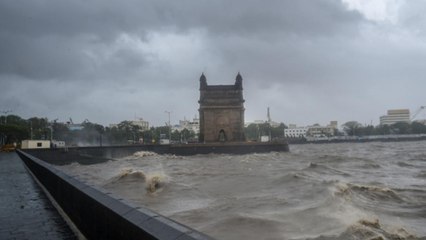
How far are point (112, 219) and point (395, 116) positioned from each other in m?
195

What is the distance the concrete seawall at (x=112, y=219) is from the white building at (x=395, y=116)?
189400 mm

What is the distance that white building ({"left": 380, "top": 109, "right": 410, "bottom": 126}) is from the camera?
180m

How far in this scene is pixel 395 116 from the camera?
600ft

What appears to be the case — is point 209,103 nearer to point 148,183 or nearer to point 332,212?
point 148,183

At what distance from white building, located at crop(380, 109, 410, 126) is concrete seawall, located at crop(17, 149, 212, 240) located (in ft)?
621

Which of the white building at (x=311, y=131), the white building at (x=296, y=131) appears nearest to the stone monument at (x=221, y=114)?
the white building at (x=296, y=131)

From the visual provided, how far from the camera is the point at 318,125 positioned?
624ft

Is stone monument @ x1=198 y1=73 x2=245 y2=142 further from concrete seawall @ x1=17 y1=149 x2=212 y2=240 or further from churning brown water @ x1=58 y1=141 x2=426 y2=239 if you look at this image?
concrete seawall @ x1=17 y1=149 x2=212 y2=240

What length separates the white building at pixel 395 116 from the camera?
180125 mm

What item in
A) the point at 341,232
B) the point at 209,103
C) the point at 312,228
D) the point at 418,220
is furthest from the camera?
the point at 209,103

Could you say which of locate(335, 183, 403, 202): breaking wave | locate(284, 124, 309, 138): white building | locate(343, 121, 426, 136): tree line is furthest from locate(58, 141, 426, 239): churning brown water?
locate(284, 124, 309, 138): white building

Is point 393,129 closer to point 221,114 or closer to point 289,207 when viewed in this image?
point 221,114

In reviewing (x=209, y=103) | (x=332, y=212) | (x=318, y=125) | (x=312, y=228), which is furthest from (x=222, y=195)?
(x=318, y=125)

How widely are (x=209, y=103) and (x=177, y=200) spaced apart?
49916 mm
